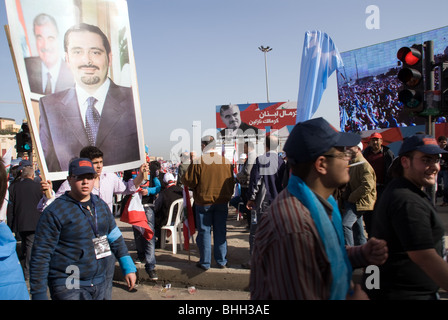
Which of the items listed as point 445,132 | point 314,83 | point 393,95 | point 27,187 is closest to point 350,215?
point 314,83

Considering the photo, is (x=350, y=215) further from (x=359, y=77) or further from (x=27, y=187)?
(x=359, y=77)

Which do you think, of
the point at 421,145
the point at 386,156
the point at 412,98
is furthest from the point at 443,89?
the point at 421,145

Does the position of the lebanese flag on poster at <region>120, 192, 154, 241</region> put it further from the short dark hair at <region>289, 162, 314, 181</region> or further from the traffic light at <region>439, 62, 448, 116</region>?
the traffic light at <region>439, 62, 448, 116</region>

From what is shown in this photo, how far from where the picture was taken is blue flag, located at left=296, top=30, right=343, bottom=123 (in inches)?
224

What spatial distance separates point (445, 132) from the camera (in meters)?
18.5

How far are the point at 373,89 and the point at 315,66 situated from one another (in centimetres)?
2066

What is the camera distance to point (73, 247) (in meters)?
2.73

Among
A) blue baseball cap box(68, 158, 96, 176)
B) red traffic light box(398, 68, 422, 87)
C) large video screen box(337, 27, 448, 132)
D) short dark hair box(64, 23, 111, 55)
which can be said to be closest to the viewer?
blue baseball cap box(68, 158, 96, 176)

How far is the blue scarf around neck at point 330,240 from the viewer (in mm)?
1441

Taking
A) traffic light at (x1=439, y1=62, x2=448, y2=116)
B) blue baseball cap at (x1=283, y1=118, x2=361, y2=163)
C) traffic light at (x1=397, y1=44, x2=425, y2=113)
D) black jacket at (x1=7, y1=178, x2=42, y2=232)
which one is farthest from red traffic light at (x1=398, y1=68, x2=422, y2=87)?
black jacket at (x1=7, y1=178, x2=42, y2=232)

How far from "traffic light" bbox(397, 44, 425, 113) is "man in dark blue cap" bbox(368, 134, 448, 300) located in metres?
3.31

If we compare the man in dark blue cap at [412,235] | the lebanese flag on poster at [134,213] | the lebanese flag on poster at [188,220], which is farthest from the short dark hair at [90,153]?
the man in dark blue cap at [412,235]

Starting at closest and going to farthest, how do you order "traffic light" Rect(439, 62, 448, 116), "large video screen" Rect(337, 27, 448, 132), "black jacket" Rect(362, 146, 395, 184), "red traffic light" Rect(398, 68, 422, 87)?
"traffic light" Rect(439, 62, 448, 116)
"red traffic light" Rect(398, 68, 422, 87)
"black jacket" Rect(362, 146, 395, 184)
"large video screen" Rect(337, 27, 448, 132)
